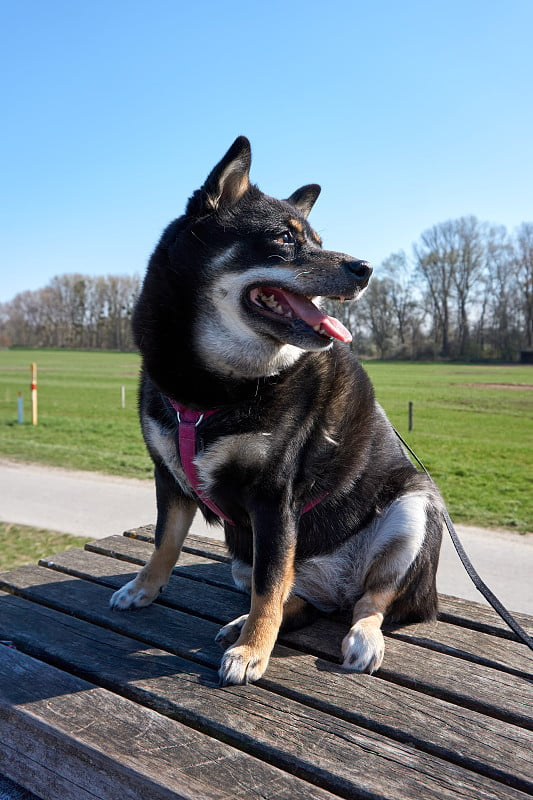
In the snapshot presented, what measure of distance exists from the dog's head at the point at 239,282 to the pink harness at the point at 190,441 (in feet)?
0.69

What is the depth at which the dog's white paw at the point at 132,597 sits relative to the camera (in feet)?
9.62

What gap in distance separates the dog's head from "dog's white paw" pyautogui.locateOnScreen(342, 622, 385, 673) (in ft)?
3.70

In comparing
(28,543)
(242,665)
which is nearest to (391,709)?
(242,665)

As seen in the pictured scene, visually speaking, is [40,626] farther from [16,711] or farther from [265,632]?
[265,632]

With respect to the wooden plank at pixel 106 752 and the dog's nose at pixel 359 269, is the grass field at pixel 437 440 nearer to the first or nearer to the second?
the dog's nose at pixel 359 269

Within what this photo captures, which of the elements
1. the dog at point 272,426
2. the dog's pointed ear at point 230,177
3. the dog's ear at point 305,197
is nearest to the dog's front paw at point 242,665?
the dog at point 272,426

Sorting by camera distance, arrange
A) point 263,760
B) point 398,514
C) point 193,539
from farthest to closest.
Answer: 1. point 193,539
2. point 398,514
3. point 263,760

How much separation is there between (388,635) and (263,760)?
3.41 ft

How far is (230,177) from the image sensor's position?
2639 millimetres

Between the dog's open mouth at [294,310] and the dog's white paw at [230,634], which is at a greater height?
the dog's open mouth at [294,310]

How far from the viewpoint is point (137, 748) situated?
6.23ft

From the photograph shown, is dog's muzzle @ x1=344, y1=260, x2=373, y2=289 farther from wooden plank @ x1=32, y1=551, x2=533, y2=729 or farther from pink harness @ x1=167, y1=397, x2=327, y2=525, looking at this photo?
wooden plank @ x1=32, y1=551, x2=533, y2=729

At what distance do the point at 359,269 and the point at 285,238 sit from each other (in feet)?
1.14

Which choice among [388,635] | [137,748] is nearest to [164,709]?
[137,748]
